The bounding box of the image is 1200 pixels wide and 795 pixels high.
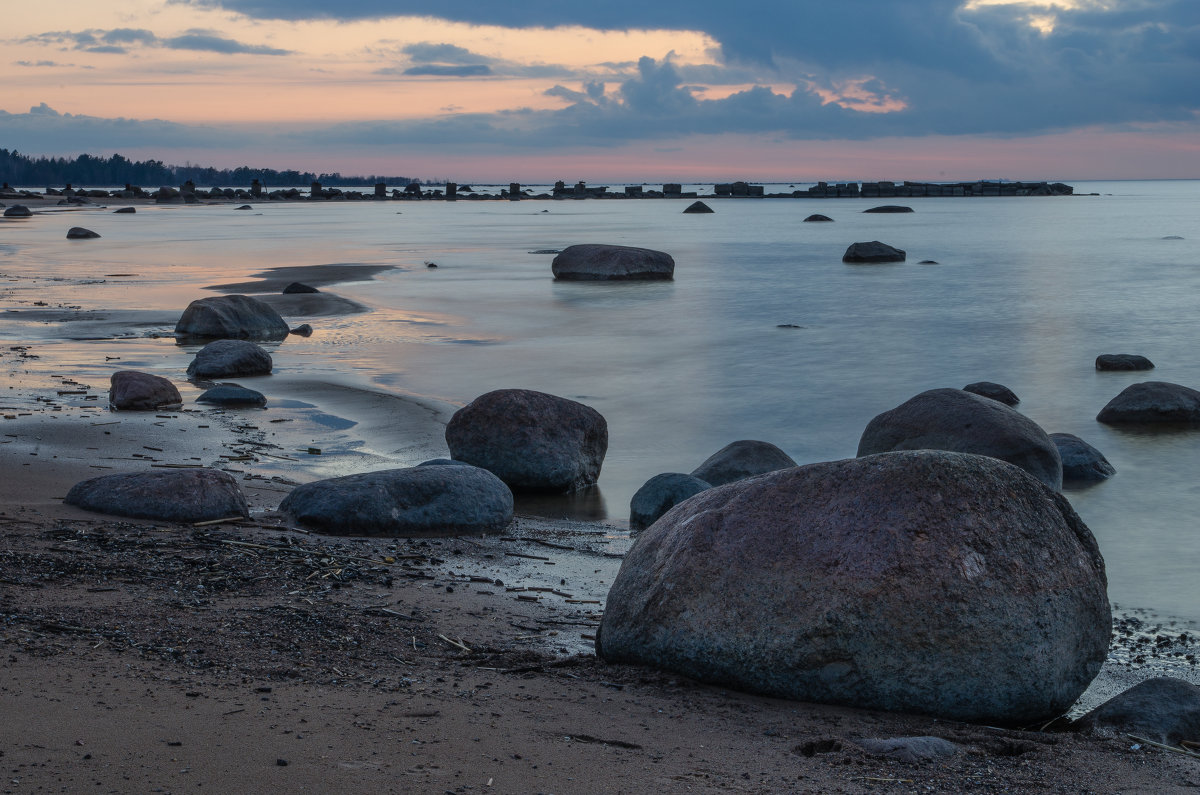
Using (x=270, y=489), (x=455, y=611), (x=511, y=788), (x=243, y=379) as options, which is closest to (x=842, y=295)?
(x=243, y=379)

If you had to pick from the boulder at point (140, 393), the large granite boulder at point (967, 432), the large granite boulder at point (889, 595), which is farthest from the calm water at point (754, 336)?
the boulder at point (140, 393)

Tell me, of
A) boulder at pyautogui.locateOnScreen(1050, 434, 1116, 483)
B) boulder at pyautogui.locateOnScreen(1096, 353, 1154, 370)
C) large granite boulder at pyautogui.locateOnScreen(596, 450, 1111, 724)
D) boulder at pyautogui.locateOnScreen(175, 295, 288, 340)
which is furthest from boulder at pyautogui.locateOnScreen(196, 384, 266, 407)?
boulder at pyautogui.locateOnScreen(1096, 353, 1154, 370)

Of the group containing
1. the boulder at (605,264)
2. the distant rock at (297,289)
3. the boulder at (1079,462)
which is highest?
the boulder at (605,264)

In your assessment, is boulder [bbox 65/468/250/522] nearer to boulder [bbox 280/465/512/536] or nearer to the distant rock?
boulder [bbox 280/465/512/536]

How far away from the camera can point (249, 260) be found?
31.6 m

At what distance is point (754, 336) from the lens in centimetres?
1866

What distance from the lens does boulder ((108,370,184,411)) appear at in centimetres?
986

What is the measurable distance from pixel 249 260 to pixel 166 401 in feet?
74.1

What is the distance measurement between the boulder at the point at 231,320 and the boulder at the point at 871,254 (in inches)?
876

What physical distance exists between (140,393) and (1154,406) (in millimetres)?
9624

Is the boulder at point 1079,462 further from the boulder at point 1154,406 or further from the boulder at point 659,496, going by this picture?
the boulder at point 659,496

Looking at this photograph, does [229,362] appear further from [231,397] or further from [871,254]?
[871,254]

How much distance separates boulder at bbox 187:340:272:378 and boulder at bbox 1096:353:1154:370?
1078 cm

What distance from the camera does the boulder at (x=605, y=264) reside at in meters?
27.2
